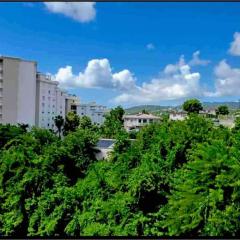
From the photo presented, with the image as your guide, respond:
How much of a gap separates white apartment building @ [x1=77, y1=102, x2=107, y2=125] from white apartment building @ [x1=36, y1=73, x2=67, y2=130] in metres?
3.70

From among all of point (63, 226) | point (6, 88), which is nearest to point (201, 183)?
point (63, 226)

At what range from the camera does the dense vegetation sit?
4570mm

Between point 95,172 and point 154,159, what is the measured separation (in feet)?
3.17

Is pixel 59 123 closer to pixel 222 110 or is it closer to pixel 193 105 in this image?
pixel 193 105

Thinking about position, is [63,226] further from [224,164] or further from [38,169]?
[224,164]

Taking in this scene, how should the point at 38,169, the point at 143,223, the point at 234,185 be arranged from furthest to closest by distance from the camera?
the point at 38,169, the point at 143,223, the point at 234,185

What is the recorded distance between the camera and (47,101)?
26766 millimetres

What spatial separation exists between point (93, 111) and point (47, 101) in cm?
771

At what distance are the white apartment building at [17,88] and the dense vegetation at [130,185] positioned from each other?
674 inches

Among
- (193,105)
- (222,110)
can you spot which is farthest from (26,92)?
(222,110)

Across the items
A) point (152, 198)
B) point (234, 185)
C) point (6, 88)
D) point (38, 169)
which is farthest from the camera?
point (6, 88)

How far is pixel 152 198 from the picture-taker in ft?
18.6

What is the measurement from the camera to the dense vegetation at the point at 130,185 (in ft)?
15.0

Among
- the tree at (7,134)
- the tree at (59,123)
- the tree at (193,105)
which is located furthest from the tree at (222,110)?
the tree at (7,134)
